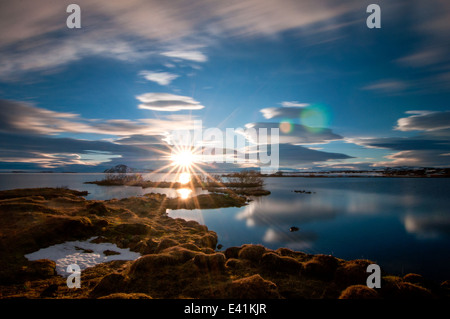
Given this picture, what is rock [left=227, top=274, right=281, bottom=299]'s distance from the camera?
33.2 feet

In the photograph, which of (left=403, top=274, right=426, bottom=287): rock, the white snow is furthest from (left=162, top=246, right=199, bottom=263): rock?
(left=403, top=274, right=426, bottom=287): rock

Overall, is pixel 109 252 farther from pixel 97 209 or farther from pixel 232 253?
pixel 97 209

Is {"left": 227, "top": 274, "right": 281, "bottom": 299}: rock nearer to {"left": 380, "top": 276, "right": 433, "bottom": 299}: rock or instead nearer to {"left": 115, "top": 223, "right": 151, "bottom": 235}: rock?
{"left": 380, "top": 276, "right": 433, "bottom": 299}: rock

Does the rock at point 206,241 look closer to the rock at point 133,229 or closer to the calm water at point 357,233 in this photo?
the calm water at point 357,233

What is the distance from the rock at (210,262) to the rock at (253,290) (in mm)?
3469

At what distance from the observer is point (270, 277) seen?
1368 centimetres

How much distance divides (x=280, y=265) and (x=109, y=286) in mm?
10627

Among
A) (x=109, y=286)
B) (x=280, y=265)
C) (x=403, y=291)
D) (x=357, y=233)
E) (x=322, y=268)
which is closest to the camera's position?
(x=403, y=291)

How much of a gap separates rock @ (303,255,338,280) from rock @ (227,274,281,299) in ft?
15.3

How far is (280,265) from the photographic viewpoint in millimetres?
14703

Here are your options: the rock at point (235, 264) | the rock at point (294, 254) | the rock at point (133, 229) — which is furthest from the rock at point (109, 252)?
the rock at point (294, 254)

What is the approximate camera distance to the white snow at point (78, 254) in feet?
53.7

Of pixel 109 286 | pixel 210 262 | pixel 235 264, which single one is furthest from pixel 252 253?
pixel 109 286
